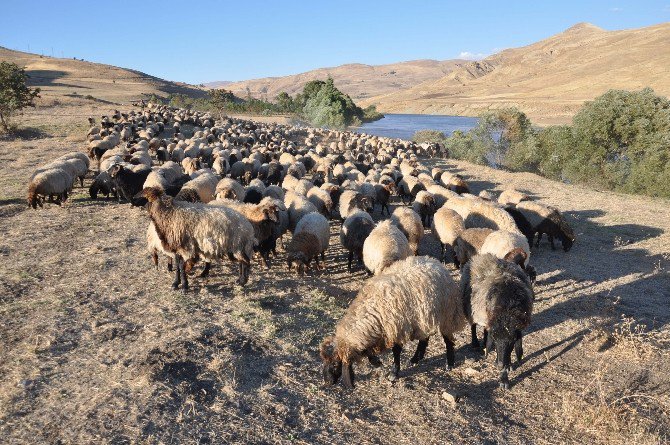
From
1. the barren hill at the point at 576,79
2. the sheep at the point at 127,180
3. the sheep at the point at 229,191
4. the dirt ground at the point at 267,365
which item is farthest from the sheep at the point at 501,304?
the barren hill at the point at 576,79

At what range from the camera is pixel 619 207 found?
17.7 metres

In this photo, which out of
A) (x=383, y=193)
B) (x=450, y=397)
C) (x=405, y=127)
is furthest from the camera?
(x=405, y=127)

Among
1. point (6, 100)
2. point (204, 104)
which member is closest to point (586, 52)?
point (204, 104)

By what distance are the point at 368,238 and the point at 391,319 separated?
3678 millimetres

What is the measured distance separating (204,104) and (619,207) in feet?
211

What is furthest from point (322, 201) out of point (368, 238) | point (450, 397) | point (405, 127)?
point (405, 127)

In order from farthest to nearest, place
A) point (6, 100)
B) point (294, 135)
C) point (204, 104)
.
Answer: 1. point (204, 104)
2. point (294, 135)
3. point (6, 100)

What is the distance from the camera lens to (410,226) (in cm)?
1029

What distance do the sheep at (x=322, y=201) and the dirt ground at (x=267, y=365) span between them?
10.9 ft

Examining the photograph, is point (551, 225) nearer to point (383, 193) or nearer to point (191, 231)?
point (383, 193)

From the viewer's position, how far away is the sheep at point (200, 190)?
11.7 metres

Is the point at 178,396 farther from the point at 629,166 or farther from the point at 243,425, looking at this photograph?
the point at 629,166

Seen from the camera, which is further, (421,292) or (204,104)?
(204,104)

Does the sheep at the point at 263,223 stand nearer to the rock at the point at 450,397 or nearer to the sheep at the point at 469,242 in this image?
the sheep at the point at 469,242
